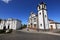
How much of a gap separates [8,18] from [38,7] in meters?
21.6

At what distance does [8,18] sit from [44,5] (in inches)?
976

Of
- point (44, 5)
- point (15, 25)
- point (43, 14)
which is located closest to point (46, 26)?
point (43, 14)

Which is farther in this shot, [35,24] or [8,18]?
[8,18]

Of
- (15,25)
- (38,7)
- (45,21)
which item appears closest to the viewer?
(45,21)

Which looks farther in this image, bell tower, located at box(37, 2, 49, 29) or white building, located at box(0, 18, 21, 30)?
white building, located at box(0, 18, 21, 30)

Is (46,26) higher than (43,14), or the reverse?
(43,14)

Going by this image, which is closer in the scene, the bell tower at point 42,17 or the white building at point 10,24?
the bell tower at point 42,17

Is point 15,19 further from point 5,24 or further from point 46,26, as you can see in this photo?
point 46,26

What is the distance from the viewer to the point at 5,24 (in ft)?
167

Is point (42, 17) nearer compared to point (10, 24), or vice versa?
point (42, 17)

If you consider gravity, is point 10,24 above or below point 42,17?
below

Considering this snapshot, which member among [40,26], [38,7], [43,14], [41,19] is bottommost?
[40,26]

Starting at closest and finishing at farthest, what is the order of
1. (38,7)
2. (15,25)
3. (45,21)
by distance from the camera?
1. (45,21)
2. (38,7)
3. (15,25)

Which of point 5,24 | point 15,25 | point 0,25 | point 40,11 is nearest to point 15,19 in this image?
point 15,25
